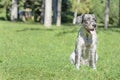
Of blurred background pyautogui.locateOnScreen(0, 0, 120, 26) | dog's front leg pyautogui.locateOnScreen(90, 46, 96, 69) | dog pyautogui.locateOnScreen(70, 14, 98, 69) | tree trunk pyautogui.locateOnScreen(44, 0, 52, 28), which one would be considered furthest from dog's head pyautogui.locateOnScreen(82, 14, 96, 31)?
blurred background pyautogui.locateOnScreen(0, 0, 120, 26)

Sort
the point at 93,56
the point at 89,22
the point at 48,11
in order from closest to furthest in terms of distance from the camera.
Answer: the point at 89,22 → the point at 93,56 → the point at 48,11

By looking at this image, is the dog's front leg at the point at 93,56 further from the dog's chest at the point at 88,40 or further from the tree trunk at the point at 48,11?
the tree trunk at the point at 48,11

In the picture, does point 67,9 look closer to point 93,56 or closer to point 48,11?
point 48,11

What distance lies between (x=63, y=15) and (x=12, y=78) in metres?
58.6

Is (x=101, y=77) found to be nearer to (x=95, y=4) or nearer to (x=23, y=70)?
(x=23, y=70)

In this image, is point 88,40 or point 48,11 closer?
point 88,40

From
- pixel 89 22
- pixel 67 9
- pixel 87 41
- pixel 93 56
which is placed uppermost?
pixel 89 22

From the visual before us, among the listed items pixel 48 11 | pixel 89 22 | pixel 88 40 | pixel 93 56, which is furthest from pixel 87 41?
pixel 48 11

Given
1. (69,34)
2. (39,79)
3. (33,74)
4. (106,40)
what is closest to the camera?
(39,79)

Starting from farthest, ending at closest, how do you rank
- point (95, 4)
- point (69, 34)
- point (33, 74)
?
point (95, 4) < point (69, 34) < point (33, 74)

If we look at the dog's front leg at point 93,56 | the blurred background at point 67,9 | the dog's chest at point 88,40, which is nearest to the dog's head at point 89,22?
the dog's chest at point 88,40

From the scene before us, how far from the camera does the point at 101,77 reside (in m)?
10.3

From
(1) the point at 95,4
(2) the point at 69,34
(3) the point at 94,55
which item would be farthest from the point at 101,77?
(1) the point at 95,4

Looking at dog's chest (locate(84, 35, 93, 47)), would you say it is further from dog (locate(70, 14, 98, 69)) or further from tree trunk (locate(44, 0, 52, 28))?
tree trunk (locate(44, 0, 52, 28))
